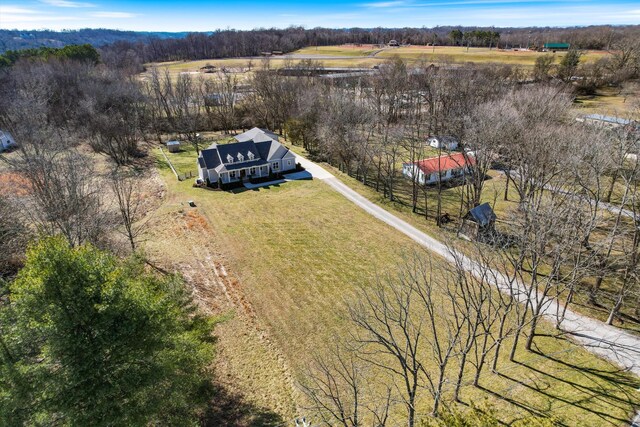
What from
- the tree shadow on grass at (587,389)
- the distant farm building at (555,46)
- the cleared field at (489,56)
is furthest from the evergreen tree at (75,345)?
the distant farm building at (555,46)

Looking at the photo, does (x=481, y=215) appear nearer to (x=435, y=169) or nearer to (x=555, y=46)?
(x=435, y=169)

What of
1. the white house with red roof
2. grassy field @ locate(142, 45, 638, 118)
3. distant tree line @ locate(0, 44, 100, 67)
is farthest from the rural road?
distant tree line @ locate(0, 44, 100, 67)

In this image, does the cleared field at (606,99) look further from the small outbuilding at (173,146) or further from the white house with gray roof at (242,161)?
the small outbuilding at (173,146)

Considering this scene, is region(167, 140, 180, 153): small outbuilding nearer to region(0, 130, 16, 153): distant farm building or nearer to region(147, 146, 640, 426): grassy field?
region(147, 146, 640, 426): grassy field

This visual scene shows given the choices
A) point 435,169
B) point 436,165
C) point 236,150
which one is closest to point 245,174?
point 236,150

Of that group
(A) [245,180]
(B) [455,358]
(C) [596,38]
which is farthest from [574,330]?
(C) [596,38]

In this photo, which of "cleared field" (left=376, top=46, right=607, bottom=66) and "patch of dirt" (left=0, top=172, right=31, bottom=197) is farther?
"cleared field" (left=376, top=46, right=607, bottom=66)

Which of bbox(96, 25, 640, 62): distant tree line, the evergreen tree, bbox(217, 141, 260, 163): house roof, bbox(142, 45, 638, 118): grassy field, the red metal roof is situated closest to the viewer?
the evergreen tree
